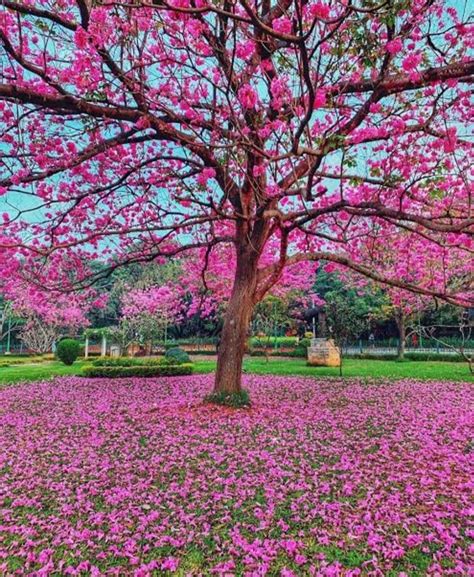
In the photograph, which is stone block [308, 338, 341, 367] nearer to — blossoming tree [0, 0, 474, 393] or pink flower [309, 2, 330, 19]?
blossoming tree [0, 0, 474, 393]

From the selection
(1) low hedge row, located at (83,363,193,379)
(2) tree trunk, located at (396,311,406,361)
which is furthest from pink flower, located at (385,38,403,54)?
(2) tree trunk, located at (396,311,406,361)

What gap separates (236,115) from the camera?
5.11 m

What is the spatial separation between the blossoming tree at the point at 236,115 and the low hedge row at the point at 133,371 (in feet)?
15.0

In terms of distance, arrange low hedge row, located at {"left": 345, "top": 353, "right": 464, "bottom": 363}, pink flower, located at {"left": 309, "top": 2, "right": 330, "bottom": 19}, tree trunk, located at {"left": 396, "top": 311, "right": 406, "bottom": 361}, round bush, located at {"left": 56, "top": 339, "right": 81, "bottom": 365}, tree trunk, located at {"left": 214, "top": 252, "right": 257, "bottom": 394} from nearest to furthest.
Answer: pink flower, located at {"left": 309, "top": 2, "right": 330, "bottom": 19} < tree trunk, located at {"left": 214, "top": 252, "right": 257, "bottom": 394} < round bush, located at {"left": 56, "top": 339, "right": 81, "bottom": 365} < low hedge row, located at {"left": 345, "top": 353, "right": 464, "bottom": 363} < tree trunk, located at {"left": 396, "top": 311, "right": 406, "bottom": 361}

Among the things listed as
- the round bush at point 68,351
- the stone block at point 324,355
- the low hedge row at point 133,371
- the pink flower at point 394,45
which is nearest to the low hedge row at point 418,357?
the stone block at point 324,355

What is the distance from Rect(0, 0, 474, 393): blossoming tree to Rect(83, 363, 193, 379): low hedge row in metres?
4.57

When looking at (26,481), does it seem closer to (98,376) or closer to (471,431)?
(471,431)

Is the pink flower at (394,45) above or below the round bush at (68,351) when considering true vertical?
above

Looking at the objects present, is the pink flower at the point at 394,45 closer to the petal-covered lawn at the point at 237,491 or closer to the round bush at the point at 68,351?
the petal-covered lawn at the point at 237,491

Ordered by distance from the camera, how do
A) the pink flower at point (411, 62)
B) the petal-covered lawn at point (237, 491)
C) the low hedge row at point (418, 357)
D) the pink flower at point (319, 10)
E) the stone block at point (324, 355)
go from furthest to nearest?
1. the low hedge row at point (418, 357)
2. the stone block at point (324, 355)
3. the pink flower at point (411, 62)
4. the pink flower at point (319, 10)
5. the petal-covered lawn at point (237, 491)

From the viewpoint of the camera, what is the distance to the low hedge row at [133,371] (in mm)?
11914

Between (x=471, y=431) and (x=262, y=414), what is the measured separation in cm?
290

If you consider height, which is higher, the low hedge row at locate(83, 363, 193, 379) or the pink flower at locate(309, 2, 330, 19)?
the pink flower at locate(309, 2, 330, 19)

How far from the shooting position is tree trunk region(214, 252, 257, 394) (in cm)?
687
